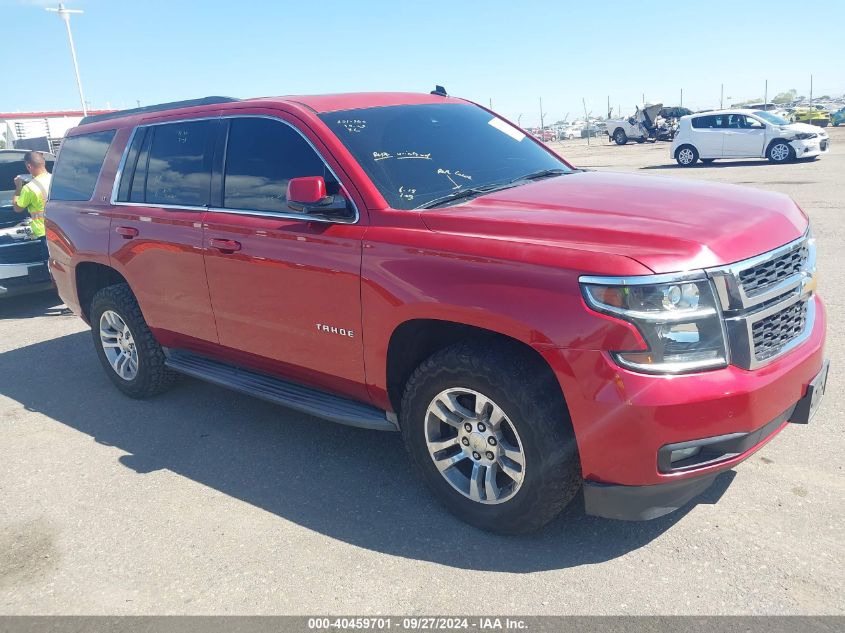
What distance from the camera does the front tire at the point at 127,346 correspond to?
509 centimetres

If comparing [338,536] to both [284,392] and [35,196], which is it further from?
[35,196]

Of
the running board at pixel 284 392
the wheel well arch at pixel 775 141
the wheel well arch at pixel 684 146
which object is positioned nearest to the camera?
the running board at pixel 284 392

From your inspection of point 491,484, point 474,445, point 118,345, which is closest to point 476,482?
point 491,484

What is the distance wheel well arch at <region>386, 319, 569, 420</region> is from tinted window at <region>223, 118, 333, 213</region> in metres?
0.89

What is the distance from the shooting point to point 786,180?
1530cm

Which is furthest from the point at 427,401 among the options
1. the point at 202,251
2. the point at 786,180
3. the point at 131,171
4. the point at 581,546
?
the point at 786,180

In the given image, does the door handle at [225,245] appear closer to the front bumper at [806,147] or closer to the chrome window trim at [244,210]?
the chrome window trim at [244,210]

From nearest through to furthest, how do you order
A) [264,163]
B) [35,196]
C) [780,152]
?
[264,163] → [35,196] → [780,152]

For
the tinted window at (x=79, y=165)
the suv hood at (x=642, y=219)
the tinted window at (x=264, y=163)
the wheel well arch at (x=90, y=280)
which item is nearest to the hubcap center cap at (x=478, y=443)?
the suv hood at (x=642, y=219)

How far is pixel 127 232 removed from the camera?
191 inches

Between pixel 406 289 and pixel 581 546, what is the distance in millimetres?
1395

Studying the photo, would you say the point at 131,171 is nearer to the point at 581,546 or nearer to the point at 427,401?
the point at 427,401

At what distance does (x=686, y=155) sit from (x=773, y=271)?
2087 centimetres

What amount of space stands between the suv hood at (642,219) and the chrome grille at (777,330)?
290 millimetres
